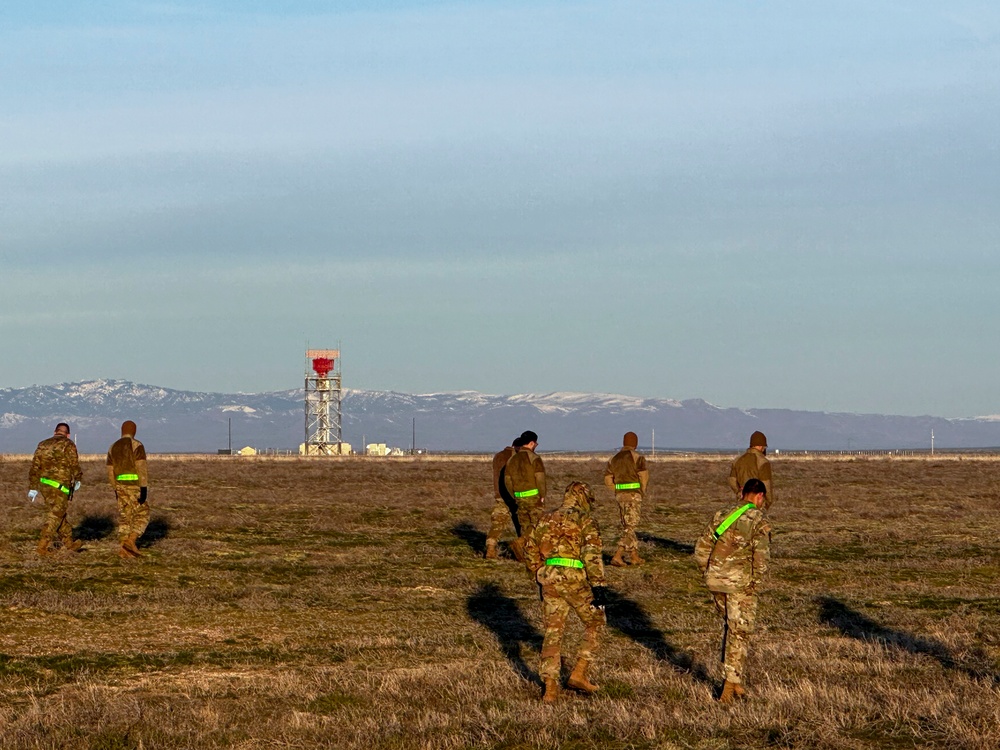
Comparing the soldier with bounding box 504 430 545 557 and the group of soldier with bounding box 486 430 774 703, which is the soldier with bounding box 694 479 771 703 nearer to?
the group of soldier with bounding box 486 430 774 703

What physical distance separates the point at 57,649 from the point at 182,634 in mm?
1624

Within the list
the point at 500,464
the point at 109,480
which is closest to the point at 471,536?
the point at 500,464

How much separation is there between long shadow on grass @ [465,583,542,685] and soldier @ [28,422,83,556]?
7334mm

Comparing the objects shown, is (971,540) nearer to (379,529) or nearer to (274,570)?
(379,529)

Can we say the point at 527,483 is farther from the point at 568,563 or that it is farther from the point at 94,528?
the point at 94,528

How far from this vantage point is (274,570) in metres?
24.1

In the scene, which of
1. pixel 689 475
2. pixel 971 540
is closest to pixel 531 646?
pixel 971 540

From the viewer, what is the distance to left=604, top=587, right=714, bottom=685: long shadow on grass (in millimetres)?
15312

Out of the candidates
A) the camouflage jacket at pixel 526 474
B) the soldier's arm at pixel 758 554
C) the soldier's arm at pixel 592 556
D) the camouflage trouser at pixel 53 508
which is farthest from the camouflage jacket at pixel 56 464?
the soldier's arm at pixel 758 554

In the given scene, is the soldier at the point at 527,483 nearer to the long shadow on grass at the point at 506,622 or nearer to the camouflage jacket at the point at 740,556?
the long shadow on grass at the point at 506,622

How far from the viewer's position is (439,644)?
16.9 m

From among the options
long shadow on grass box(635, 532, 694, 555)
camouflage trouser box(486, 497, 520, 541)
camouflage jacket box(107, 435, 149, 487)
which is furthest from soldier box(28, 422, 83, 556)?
long shadow on grass box(635, 532, 694, 555)

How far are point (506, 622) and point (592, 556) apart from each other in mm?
5923

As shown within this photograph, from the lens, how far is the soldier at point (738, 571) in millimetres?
13055
